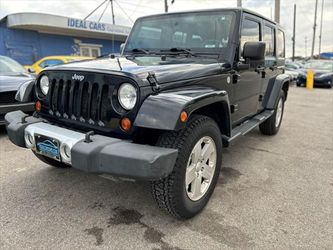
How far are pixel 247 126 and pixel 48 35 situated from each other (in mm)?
15974

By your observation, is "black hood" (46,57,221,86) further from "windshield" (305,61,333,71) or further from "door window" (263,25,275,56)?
"windshield" (305,61,333,71)

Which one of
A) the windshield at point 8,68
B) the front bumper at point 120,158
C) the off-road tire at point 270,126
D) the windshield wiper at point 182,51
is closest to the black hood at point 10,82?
the windshield at point 8,68

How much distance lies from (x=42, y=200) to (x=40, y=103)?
0.94 meters

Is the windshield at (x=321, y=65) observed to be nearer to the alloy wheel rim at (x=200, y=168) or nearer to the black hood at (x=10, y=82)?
the black hood at (x=10, y=82)

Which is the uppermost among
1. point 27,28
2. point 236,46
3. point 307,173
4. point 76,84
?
point 27,28

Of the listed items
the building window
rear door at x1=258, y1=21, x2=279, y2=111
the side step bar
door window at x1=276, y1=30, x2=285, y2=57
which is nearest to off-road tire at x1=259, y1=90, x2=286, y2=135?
the side step bar

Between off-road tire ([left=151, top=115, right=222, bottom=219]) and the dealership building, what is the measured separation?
11.8 m

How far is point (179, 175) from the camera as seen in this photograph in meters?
2.17

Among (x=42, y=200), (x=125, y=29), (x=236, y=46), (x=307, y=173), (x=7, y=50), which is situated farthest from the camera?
(x=125, y=29)

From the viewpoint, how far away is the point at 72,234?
226cm

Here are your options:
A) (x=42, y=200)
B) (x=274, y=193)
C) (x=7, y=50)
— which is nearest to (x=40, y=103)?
(x=42, y=200)

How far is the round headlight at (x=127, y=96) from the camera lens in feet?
7.07

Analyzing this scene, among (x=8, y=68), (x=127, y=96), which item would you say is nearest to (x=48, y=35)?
(x=8, y=68)

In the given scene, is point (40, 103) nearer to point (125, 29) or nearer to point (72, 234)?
point (72, 234)
